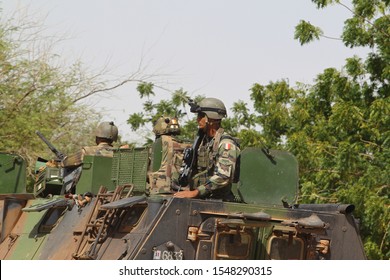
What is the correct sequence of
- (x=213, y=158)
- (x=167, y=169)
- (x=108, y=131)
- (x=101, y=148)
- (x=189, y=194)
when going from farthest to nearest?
1. (x=108, y=131)
2. (x=101, y=148)
3. (x=167, y=169)
4. (x=213, y=158)
5. (x=189, y=194)

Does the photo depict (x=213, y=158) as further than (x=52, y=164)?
No

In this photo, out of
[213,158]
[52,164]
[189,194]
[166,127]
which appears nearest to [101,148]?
[52,164]

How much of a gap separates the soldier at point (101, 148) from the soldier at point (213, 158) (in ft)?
6.85

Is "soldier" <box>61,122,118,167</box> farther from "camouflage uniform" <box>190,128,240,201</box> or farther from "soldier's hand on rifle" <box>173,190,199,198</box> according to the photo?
"soldier's hand on rifle" <box>173,190,199,198</box>

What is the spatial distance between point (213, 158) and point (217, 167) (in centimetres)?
30

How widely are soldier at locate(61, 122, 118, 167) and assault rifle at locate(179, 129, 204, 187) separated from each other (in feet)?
6.34

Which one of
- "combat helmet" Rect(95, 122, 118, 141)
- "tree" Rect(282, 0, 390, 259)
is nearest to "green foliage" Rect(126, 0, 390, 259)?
"tree" Rect(282, 0, 390, 259)

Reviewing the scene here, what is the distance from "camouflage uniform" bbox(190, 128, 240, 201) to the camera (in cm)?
1098

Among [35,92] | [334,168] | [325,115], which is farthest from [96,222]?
[35,92]

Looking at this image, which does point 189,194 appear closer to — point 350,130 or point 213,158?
point 213,158

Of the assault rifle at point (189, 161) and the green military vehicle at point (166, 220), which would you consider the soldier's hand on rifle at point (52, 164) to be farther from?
the assault rifle at point (189, 161)

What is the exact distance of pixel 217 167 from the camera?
1105cm
